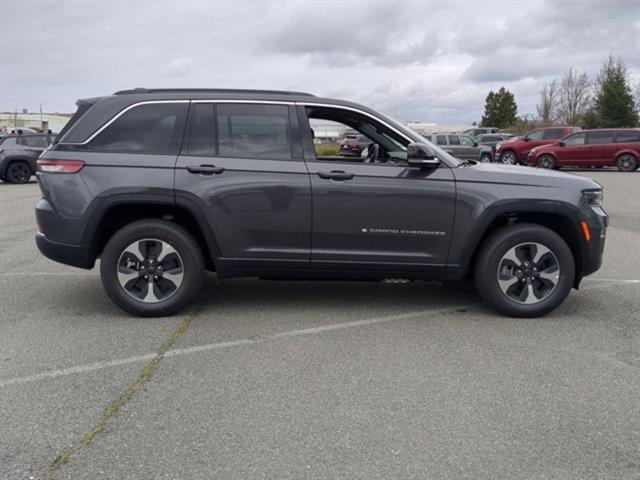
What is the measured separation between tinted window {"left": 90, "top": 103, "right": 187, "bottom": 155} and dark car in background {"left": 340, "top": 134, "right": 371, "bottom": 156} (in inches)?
56.1

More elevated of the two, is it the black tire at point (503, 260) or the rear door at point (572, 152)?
the rear door at point (572, 152)

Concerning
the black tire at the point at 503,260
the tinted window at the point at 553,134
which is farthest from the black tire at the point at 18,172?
the tinted window at the point at 553,134

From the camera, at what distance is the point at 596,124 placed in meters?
46.3

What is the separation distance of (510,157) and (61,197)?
83.2 feet

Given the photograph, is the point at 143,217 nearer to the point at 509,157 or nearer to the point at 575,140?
the point at 575,140

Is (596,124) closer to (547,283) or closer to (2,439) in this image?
(547,283)

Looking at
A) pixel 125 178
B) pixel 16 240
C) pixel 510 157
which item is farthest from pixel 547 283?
pixel 510 157

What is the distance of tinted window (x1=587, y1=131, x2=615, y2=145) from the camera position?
23.9 meters

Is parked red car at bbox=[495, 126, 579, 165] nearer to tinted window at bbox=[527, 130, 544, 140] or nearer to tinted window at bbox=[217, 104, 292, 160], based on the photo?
Result: tinted window at bbox=[527, 130, 544, 140]

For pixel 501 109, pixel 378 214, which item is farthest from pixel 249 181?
pixel 501 109

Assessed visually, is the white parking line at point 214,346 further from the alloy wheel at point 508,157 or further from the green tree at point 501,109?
the green tree at point 501,109

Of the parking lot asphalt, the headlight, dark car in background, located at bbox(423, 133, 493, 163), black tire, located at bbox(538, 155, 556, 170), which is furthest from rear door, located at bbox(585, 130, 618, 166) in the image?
the headlight

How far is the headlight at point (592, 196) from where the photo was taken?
5.18 meters

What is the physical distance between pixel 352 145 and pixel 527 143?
23.0 metres
